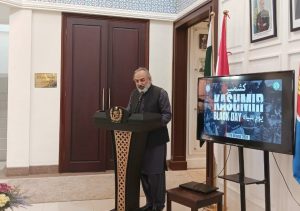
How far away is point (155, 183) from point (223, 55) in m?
1.44

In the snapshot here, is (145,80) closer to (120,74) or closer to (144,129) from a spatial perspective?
(144,129)

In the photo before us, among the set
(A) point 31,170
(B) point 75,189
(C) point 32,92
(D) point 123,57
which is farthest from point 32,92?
(B) point 75,189

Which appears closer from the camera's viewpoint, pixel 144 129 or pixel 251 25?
pixel 144 129

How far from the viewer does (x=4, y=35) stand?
20.0 ft

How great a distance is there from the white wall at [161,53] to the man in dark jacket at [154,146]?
219 cm

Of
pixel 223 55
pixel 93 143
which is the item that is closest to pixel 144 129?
pixel 223 55

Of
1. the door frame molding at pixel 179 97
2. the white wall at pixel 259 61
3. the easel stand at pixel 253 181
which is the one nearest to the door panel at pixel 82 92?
the door frame molding at pixel 179 97

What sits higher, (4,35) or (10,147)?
(4,35)

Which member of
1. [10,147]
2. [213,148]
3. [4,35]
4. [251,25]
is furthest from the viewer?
[4,35]

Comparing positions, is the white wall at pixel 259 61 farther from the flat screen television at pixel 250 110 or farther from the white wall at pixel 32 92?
the white wall at pixel 32 92

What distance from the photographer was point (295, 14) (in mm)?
2625

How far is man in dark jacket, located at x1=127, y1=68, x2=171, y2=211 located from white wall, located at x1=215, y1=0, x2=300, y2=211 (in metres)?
0.80

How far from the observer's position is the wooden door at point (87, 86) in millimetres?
5152

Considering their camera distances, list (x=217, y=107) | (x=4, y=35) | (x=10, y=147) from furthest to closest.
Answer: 1. (x=4, y=35)
2. (x=10, y=147)
3. (x=217, y=107)
